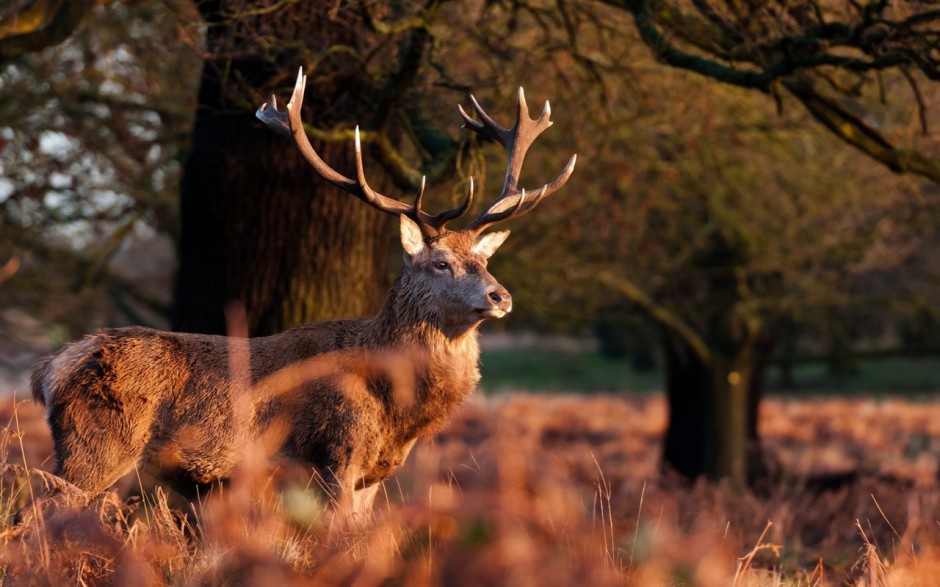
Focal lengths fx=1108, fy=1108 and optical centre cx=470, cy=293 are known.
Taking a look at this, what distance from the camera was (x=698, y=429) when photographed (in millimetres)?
14477

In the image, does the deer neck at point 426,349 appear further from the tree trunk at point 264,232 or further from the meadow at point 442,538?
the tree trunk at point 264,232

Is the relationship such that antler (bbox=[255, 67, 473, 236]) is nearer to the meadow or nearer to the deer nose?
the deer nose

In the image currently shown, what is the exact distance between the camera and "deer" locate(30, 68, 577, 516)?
5.41m

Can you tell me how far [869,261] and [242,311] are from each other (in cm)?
825

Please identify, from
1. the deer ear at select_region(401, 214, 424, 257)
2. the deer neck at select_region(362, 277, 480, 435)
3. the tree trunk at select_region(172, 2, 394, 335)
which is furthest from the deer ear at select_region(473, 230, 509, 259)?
the tree trunk at select_region(172, 2, 394, 335)

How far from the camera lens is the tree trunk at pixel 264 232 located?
7223 mm

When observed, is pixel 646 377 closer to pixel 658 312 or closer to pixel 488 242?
pixel 658 312

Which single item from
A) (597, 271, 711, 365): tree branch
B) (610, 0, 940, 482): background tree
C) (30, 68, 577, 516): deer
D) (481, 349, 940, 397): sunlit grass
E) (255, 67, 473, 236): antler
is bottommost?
(481, 349, 940, 397): sunlit grass

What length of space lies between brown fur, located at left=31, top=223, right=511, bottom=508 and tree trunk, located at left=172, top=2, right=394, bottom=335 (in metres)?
1.22

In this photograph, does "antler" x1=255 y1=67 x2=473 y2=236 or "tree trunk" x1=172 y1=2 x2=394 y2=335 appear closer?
"antler" x1=255 y1=67 x2=473 y2=236

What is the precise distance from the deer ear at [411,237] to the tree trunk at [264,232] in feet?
4.53

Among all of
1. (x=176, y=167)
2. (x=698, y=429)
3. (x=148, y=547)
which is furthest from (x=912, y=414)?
(x=148, y=547)

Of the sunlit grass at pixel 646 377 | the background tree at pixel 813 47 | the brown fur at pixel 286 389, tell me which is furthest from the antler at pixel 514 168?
the sunlit grass at pixel 646 377

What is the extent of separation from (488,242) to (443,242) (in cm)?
33
